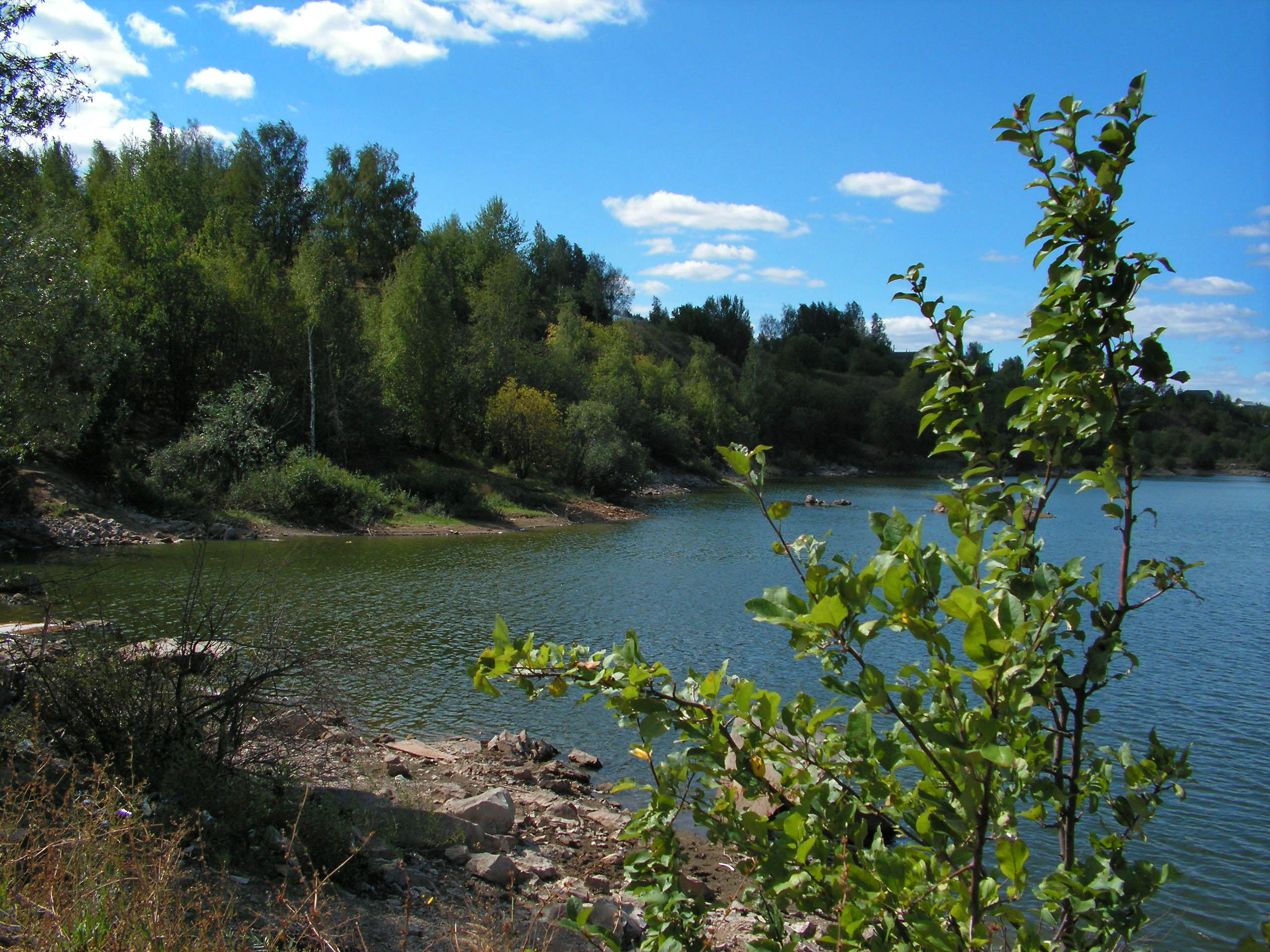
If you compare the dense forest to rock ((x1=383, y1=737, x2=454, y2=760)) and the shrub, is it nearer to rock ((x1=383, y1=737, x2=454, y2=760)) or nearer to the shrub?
the shrub

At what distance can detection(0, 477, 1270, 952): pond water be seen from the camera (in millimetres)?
9773

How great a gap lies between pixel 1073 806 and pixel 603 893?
5.84m

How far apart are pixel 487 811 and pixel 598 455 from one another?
42.1 meters

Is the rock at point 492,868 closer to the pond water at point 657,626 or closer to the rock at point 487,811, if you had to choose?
the rock at point 487,811

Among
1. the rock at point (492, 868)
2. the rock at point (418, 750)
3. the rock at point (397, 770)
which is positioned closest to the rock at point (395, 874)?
the rock at point (492, 868)

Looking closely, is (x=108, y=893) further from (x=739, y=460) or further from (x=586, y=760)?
(x=586, y=760)

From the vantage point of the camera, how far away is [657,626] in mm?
19438

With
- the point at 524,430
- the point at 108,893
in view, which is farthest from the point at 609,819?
the point at 524,430

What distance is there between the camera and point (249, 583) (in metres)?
18.5

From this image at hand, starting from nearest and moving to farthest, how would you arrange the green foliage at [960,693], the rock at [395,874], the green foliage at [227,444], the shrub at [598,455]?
the green foliage at [960,693] → the rock at [395,874] → the green foliage at [227,444] → the shrub at [598,455]

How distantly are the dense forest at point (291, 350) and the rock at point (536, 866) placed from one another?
5540mm

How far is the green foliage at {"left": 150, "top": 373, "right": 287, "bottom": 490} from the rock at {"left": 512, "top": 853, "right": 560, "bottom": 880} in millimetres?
29171

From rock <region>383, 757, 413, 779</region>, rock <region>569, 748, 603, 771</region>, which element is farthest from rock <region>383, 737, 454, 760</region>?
rock <region>569, 748, 603, 771</region>

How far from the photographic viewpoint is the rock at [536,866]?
7718 mm
